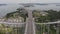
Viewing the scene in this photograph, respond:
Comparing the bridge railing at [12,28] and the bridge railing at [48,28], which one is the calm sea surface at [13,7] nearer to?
the bridge railing at [12,28]

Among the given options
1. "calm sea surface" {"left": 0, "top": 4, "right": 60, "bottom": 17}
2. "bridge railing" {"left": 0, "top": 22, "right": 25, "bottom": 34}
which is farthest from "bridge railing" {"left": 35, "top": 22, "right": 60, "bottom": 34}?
"calm sea surface" {"left": 0, "top": 4, "right": 60, "bottom": 17}

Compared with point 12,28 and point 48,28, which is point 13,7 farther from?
point 48,28

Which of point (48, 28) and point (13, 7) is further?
point (13, 7)

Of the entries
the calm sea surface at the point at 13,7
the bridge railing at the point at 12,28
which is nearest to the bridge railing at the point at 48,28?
the bridge railing at the point at 12,28

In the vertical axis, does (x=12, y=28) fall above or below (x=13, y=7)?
below

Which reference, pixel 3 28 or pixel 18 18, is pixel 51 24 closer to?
pixel 18 18

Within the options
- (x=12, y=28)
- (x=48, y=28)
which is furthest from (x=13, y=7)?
(x=48, y=28)
